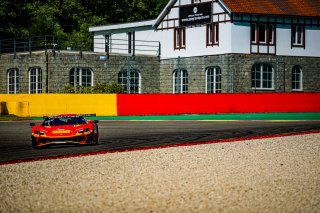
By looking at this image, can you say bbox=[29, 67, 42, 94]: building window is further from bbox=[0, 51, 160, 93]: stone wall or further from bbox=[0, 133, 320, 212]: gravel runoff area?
bbox=[0, 133, 320, 212]: gravel runoff area

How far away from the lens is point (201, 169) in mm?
14227

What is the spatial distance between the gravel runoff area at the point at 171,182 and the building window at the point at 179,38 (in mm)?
29048

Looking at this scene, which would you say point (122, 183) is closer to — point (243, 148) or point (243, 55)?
point (243, 148)

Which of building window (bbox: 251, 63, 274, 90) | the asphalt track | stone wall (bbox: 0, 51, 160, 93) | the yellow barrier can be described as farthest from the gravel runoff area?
building window (bbox: 251, 63, 274, 90)

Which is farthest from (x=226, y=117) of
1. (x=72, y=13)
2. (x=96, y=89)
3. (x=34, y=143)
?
(x=72, y=13)

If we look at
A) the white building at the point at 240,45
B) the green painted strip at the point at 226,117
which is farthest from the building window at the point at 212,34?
the green painted strip at the point at 226,117

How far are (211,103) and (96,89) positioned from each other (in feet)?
25.5

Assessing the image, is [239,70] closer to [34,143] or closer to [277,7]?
[277,7]

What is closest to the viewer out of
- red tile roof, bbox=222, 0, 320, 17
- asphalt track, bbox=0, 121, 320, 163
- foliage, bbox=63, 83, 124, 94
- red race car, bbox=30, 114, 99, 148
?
asphalt track, bbox=0, 121, 320, 163

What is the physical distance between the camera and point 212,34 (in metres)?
44.8

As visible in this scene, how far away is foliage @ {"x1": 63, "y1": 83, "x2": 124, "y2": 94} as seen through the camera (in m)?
40.4

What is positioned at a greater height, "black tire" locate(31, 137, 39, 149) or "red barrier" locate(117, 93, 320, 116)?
"red barrier" locate(117, 93, 320, 116)

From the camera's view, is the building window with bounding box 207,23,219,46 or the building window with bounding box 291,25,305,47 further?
the building window with bounding box 291,25,305,47

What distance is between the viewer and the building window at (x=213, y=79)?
1715 inches
